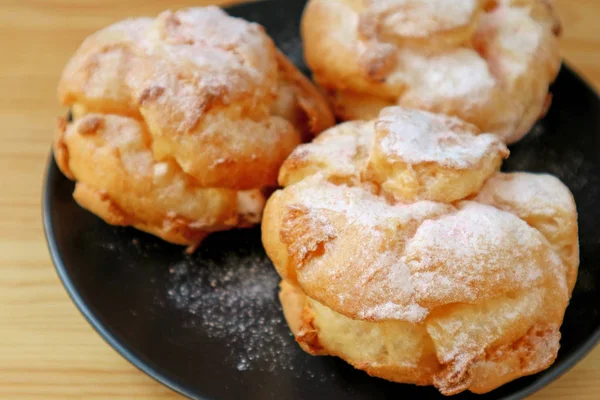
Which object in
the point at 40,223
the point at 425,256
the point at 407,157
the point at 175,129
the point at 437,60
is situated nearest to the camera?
the point at 425,256

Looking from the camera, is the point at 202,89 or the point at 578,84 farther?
the point at 578,84

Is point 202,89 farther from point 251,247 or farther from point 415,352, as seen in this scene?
point 415,352

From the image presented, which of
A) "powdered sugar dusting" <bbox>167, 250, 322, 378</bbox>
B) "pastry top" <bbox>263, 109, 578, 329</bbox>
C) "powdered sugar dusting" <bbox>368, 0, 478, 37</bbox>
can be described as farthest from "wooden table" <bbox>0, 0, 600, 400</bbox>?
"powdered sugar dusting" <bbox>368, 0, 478, 37</bbox>

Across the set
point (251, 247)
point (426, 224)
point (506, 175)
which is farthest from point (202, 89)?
point (506, 175)

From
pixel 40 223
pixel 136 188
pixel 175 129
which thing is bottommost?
pixel 40 223

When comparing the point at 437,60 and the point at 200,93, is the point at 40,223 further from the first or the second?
the point at 437,60

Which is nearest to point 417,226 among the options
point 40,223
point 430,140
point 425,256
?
point 425,256

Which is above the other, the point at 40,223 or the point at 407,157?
the point at 407,157
